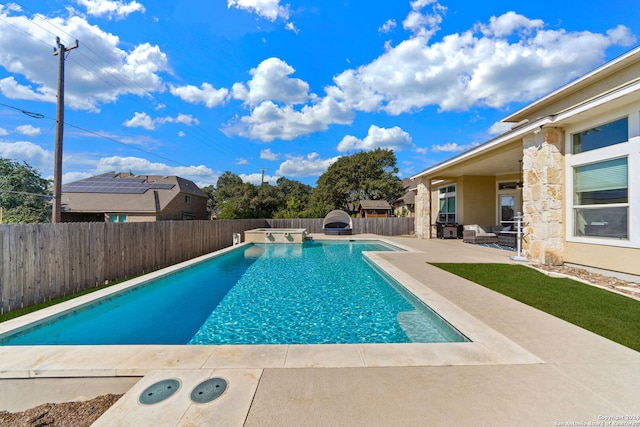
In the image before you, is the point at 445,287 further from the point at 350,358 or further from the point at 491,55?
the point at 491,55

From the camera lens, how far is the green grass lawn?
3.51 m

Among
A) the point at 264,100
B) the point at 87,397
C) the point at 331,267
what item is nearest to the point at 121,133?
the point at 264,100

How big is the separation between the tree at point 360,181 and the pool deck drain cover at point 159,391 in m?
31.6

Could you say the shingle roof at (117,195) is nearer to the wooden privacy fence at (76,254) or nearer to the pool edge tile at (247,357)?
the wooden privacy fence at (76,254)

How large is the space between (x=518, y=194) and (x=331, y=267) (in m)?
11.1

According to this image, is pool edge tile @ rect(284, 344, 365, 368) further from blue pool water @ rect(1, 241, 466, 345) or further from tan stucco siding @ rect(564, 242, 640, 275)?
tan stucco siding @ rect(564, 242, 640, 275)

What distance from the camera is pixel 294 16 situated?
1181cm

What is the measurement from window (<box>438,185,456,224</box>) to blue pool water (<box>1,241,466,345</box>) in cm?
1099

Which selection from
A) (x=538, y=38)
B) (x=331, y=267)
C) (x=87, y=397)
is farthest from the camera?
(x=538, y=38)

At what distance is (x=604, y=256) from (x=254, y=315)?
799cm

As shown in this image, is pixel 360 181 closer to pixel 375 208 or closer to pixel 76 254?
pixel 375 208

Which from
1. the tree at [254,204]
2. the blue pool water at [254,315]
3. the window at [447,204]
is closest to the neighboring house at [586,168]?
the blue pool water at [254,315]

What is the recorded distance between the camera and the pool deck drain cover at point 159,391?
2152 millimetres

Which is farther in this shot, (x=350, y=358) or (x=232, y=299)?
(x=232, y=299)
